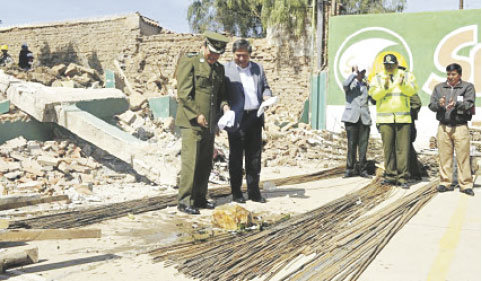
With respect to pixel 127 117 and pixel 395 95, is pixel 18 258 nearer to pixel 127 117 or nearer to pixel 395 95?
pixel 395 95

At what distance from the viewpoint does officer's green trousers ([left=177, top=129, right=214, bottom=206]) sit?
4.98m

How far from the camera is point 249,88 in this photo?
5504mm

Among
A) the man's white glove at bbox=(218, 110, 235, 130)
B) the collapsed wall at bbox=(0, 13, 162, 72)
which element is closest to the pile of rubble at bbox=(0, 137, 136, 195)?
the man's white glove at bbox=(218, 110, 235, 130)

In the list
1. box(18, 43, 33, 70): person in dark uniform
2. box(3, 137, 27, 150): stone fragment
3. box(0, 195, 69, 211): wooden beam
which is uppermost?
box(18, 43, 33, 70): person in dark uniform

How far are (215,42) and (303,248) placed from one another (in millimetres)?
2458

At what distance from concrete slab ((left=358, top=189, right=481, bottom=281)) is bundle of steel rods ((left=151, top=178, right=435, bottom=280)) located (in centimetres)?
10

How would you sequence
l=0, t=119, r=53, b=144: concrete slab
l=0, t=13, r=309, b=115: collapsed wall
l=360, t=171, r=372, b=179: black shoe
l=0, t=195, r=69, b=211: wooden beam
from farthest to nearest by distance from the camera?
l=0, t=13, r=309, b=115: collapsed wall, l=0, t=119, r=53, b=144: concrete slab, l=360, t=171, r=372, b=179: black shoe, l=0, t=195, r=69, b=211: wooden beam

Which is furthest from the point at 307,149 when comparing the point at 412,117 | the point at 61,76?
the point at 61,76

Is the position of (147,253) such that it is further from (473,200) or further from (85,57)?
(85,57)

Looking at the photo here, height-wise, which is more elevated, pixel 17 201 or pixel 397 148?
pixel 397 148

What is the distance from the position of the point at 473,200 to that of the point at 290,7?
13.0m

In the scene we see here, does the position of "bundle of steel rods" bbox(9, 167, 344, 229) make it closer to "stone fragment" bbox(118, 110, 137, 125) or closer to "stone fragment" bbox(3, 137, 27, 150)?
"stone fragment" bbox(3, 137, 27, 150)

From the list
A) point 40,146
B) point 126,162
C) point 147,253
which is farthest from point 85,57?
point 147,253

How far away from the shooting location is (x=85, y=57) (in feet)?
71.1
